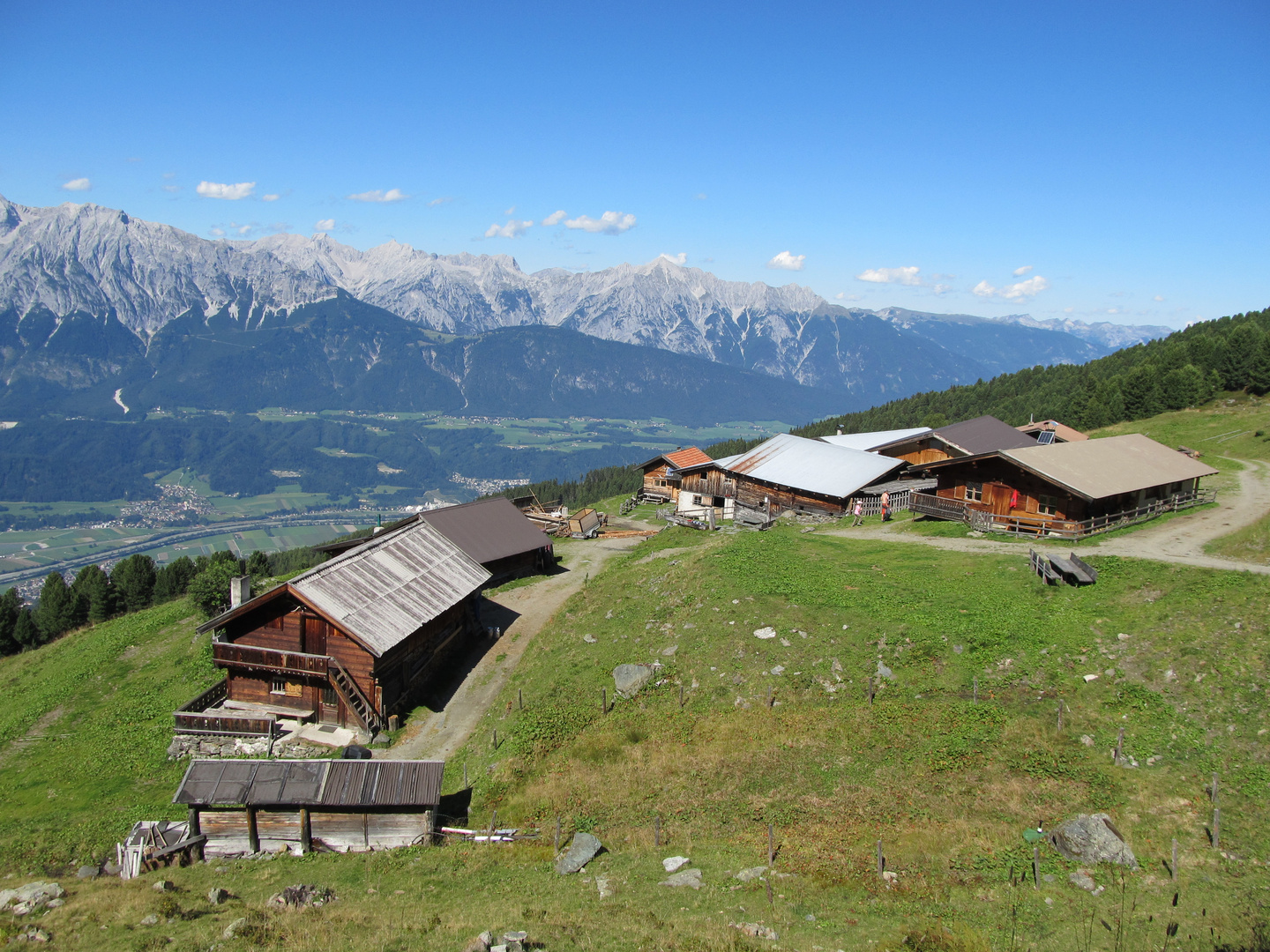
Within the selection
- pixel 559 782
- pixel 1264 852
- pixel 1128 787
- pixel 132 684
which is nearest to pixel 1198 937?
pixel 1264 852

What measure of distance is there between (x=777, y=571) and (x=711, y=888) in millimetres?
23172

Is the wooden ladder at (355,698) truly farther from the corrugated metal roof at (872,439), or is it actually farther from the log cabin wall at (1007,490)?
the corrugated metal roof at (872,439)

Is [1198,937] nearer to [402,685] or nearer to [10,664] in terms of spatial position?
[402,685]

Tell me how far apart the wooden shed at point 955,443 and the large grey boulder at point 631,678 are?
137ft

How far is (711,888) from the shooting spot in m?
19.9

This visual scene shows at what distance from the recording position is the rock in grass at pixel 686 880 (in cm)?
2016

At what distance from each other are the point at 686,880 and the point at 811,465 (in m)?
51.7

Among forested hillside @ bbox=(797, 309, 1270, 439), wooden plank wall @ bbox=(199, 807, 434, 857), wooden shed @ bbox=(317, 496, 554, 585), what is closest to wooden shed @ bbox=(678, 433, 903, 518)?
wooden shed @ bbox=(317, 496, 554, 585)

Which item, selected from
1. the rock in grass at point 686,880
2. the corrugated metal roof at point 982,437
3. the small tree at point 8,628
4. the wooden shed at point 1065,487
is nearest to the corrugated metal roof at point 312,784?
the rock in grass at point 686,880

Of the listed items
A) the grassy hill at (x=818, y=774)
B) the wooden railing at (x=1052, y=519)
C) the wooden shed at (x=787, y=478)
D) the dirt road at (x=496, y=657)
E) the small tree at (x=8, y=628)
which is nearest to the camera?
the grassy hill at (x=818, y=774)

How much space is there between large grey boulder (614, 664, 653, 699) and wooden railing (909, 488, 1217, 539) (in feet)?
84.5

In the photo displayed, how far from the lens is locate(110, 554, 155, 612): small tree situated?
81.5 metres

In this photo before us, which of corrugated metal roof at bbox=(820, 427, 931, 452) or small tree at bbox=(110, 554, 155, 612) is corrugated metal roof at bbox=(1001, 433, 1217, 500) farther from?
small tree at bbox=(110, 554, 155, 612)

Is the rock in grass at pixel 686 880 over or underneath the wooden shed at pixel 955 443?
underneath
